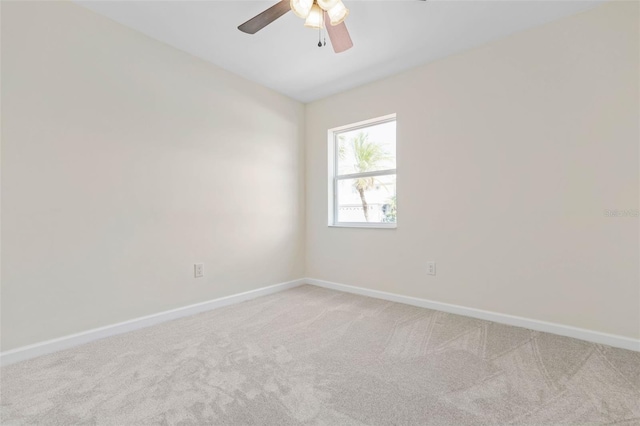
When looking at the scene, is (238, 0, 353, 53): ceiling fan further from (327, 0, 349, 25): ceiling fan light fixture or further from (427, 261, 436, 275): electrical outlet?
(427, 261, 436, 275): electrical outlet

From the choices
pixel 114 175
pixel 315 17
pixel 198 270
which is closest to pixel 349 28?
pixel 315 17

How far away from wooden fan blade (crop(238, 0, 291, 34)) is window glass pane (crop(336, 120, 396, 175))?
1.73 metres

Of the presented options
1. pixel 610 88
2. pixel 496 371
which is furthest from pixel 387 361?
pixel 610 88

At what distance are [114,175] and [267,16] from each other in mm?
1589

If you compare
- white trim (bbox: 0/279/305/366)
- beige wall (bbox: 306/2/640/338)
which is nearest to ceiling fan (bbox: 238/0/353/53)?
beige wall (bbox: 306/2/640/338)

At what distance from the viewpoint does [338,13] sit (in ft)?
5.61

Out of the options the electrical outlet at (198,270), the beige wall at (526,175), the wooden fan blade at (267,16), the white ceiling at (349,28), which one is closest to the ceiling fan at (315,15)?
the wooden fan blade at (267,16)

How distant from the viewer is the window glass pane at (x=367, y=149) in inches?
124

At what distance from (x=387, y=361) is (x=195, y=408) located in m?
1.08

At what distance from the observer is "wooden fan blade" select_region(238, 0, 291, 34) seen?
5.57 feet

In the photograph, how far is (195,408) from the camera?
1.34 meters

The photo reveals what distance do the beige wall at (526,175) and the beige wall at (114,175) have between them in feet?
5.05

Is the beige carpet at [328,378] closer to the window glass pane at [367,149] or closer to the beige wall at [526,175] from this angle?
the beige wall at [526,175]

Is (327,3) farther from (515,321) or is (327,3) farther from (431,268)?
(515,321)
